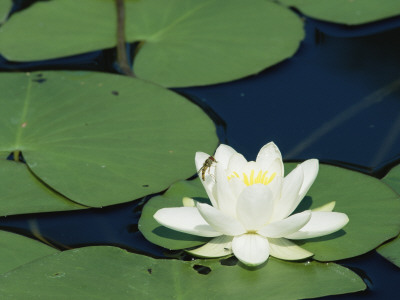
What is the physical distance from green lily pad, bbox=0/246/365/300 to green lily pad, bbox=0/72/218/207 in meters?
0.51

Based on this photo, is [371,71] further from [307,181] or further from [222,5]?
[307,181]

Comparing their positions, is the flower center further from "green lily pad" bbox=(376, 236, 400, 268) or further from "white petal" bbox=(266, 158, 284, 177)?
"green lily pad" bbox=(376, 236, 400, 268)

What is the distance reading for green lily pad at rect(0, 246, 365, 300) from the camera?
2.23 m

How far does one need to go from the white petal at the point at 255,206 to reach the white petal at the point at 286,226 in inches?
1.5

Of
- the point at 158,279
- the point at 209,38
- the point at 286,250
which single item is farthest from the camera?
the point at 209,38

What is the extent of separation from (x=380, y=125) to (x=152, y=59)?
4.96 ft

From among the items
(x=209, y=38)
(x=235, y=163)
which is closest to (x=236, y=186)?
(x=235, y=163)

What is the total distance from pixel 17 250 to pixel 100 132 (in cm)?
91

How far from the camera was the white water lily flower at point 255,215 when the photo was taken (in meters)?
2.30

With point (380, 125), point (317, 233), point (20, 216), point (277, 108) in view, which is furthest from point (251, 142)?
point (20, 216)

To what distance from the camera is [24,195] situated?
2900 mm

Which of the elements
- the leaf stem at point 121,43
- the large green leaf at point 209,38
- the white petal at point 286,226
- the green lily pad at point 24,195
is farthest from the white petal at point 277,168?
the leaf stem at point 121,43

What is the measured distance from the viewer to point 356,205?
261cm

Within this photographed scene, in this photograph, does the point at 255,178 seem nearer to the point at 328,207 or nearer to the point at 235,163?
the point at 235,163
